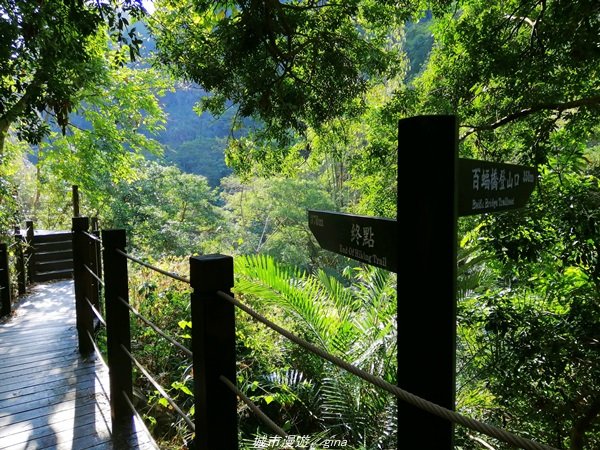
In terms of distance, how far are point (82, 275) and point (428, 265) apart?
2.94 m

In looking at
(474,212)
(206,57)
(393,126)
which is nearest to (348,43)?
(393,126)

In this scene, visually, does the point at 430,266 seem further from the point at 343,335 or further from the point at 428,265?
the point at 343,335

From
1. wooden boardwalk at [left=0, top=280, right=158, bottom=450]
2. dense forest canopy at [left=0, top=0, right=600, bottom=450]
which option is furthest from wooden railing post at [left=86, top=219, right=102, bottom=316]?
dense forest canopy at [left=0, top=0, right=600, bottom=450]

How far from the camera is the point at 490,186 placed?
3.16 ft

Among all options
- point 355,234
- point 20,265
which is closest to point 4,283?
point 20,265

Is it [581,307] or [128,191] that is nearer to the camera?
[581,307]

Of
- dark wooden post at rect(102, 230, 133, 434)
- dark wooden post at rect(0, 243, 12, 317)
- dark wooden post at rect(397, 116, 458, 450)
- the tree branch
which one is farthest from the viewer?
dark wooden post at rect(0, 243, 12, 317)

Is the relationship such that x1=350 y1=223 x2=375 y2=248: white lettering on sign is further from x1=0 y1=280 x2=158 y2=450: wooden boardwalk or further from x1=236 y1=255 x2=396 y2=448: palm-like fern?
x1=236 y1=255 x2=396 y2=448: palm-like fern

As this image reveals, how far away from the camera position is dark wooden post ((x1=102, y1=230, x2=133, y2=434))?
80.9 inches

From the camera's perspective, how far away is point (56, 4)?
3.76 m

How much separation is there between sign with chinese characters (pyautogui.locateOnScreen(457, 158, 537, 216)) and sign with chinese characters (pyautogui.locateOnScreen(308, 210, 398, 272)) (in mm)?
158

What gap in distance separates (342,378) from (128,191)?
41.2ft

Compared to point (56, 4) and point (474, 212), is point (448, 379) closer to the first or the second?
point (474, 212)

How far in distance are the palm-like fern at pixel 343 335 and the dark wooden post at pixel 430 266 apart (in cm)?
279
